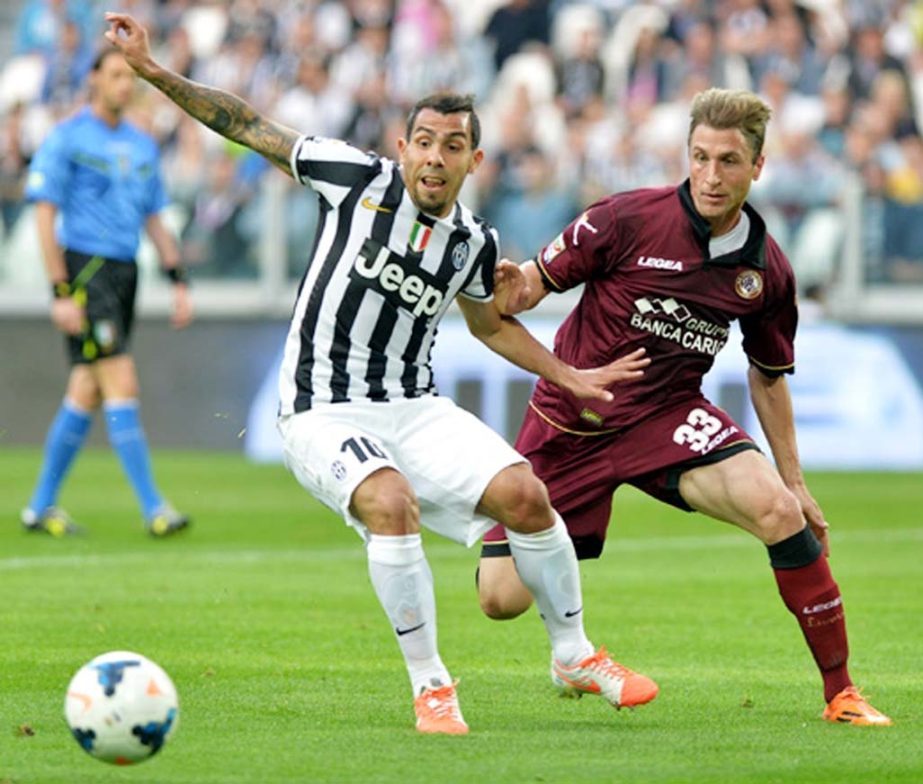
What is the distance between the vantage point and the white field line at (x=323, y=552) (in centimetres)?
1111

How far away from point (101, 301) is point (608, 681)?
625cm

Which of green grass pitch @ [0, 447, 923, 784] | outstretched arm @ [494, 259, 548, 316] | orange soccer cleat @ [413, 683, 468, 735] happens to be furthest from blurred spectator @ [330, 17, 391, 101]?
orange soccer cleat @ [413, 683, 468, 735]

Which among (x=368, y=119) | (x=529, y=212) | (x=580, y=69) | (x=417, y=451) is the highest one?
(x=580, y=69)

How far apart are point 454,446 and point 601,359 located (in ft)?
3.19

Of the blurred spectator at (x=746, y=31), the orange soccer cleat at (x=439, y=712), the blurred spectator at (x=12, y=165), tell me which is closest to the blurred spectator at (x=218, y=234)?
the blurred spectator at (x=12, y=165)

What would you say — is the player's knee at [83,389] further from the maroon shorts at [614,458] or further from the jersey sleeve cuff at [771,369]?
the jersey sleeve cuff at [771,369]

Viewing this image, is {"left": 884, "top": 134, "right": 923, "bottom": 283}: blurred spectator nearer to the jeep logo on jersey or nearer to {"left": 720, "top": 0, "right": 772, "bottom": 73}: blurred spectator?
{"left": 720, "top": 0, "right": 772, "bottom": 73}: blurred spectator

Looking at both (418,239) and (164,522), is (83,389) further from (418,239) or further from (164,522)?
(418,239)

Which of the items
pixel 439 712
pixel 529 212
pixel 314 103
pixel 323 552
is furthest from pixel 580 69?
pixel 439 712

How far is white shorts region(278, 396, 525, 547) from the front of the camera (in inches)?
260

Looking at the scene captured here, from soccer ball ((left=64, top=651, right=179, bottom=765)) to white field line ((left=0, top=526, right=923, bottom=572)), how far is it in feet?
17.3

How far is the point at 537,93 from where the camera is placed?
2123cm

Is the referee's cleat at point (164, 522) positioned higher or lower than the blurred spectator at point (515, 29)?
lower

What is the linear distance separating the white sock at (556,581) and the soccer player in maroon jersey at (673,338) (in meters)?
0.60
